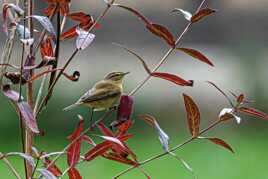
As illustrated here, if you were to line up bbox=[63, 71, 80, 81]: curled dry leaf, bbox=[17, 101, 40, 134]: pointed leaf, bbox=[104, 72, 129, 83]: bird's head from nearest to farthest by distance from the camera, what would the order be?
1. bbox=[17, 101, 40, 134]: pointed leaf
2. bbox=[63, 71, 80, 81]: curled dry leaf
3. bbox=[104, 72, 129, 83]: bird's head

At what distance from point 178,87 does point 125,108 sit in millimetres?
4590

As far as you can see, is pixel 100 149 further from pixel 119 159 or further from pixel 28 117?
pixel 28 117

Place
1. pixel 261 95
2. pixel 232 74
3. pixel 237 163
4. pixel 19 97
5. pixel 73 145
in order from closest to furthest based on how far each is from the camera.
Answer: pixel 19 97 → pixel 73 145 → pixel 237 163 → pixel 261 95 → pixel 232 74

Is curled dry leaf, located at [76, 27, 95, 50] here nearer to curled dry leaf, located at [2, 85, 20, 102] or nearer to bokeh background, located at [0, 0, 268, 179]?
curled dry leaf, located at [2, 85, 20, 102]

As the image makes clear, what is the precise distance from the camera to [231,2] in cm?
659

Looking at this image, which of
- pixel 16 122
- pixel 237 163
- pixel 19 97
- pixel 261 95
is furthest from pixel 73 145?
pixel 261 95

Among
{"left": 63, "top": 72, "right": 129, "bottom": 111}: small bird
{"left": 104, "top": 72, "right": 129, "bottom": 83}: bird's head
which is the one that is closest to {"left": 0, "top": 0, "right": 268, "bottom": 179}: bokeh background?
{"left": 104, "top": 72, "right": 129, "bottom": 83}: bird's head

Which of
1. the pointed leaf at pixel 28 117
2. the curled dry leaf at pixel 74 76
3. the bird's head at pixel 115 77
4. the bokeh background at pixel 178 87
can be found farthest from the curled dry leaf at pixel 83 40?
the bokeh background at pixel 178 87

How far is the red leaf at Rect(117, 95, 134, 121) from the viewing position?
1.28 m

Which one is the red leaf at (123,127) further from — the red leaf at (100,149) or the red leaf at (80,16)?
the red leaf at (80,16)

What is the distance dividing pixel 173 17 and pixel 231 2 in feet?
2.19

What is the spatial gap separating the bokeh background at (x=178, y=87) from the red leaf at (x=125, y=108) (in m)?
3.02

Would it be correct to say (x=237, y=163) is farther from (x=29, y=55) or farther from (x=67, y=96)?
(x=29, y=55)

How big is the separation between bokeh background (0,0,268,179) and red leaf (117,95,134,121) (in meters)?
3.02
